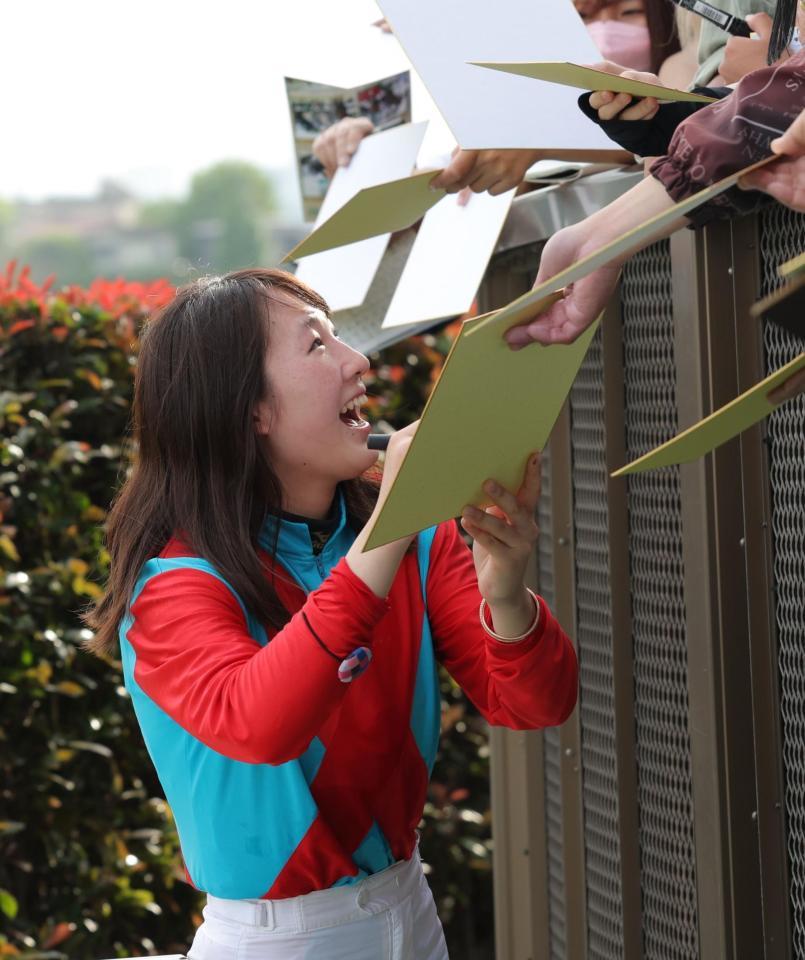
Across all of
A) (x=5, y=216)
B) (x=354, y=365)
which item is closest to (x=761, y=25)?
(x=354, y=365)

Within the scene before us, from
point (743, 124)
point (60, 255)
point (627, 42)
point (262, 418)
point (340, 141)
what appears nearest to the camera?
point (743, 124)

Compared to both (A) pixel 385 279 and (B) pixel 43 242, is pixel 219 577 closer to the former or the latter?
(A) pixel 385 279

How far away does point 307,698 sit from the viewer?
1529mm

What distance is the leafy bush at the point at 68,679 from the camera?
356cm

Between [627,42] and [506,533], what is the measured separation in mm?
1407

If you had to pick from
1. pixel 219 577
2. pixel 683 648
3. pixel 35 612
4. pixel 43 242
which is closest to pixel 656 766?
pixel 683 648

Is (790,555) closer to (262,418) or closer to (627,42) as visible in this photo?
(262,418)

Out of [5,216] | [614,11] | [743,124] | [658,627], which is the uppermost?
[614,11]

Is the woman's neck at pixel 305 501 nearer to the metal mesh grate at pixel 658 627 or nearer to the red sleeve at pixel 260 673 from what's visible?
the red sleeve at pixel 260 673

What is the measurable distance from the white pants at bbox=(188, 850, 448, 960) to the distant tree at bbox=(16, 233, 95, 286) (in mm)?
70807

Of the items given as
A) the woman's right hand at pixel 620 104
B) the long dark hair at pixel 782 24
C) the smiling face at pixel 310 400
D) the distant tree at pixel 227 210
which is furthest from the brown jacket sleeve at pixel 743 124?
the distant tree at pixel 227 210

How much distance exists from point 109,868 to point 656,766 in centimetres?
204

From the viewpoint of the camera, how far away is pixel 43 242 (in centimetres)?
7331

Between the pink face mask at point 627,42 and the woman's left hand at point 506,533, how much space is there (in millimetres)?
1303
